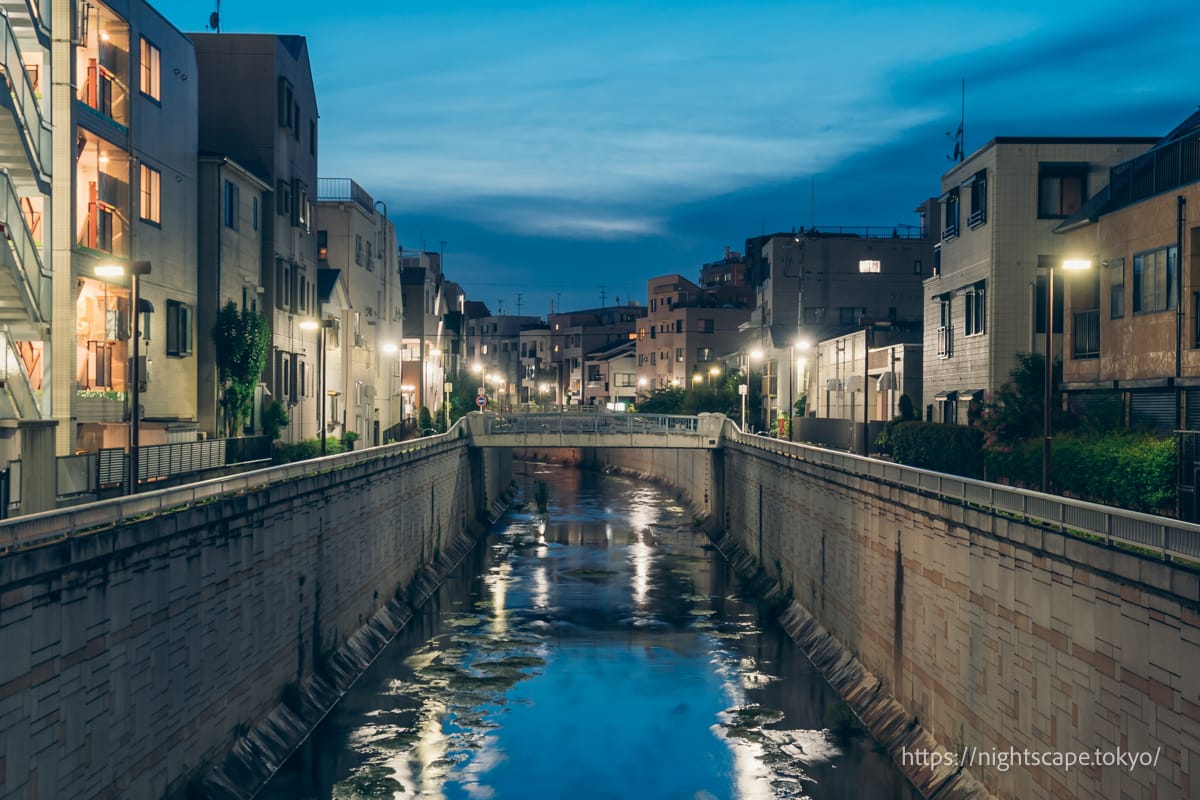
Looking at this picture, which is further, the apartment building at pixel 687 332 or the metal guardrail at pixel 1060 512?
the apartment building at pixel 687 332

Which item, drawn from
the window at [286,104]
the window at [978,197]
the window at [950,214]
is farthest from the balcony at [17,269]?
the window at [950,214]

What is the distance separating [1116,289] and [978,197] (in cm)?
1308

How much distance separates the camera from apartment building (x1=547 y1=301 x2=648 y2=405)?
6929 inches

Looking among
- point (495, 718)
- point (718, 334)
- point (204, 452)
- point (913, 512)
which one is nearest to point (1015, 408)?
point (913, 512)

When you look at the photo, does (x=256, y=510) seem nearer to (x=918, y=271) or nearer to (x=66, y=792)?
(x=66, y=792)

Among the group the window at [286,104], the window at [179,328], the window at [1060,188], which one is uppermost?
the window at [286,104]

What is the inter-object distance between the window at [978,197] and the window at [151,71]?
30.2 m

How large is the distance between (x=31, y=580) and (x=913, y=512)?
2021 cm

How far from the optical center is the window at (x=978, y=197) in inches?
1753

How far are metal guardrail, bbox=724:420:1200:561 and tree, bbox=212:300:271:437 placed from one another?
76.8 ft

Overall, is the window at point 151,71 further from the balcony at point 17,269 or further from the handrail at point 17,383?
the handrail at point 17,383

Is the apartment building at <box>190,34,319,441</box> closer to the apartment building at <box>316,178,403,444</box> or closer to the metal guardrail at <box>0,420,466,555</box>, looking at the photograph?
the apartment building at <box>316,178,403,444</box>

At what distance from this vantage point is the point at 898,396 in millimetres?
60844

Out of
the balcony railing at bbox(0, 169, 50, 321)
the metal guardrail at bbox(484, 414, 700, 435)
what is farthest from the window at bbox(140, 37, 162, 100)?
the metal guardrail at bbox(484, 414, 700, 435)
